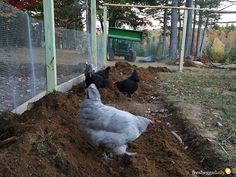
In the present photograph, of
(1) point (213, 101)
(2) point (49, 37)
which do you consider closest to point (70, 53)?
(2) point (49, 37)

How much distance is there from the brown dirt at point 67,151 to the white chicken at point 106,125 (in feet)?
0.75

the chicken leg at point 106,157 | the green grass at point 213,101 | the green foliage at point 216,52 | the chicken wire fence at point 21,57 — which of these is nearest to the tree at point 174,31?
the green foliage at point 216,52

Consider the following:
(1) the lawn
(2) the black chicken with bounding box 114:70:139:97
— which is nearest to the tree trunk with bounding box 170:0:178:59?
(1) the lawn

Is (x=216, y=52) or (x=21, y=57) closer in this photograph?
(x=21, y=57)

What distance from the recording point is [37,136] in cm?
288

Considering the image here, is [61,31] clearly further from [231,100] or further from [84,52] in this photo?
[231,100]

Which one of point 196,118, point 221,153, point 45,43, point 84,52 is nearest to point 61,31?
point 45,43

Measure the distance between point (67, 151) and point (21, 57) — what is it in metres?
1.96

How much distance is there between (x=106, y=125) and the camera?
123 inches

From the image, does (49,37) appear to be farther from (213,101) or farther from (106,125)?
(213,101)

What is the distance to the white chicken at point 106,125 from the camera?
314cm

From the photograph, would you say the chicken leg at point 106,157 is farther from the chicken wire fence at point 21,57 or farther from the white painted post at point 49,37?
the white painted post at point 49,37

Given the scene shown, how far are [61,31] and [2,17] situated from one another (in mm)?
2883

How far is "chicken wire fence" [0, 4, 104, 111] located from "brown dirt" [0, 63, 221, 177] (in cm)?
35
